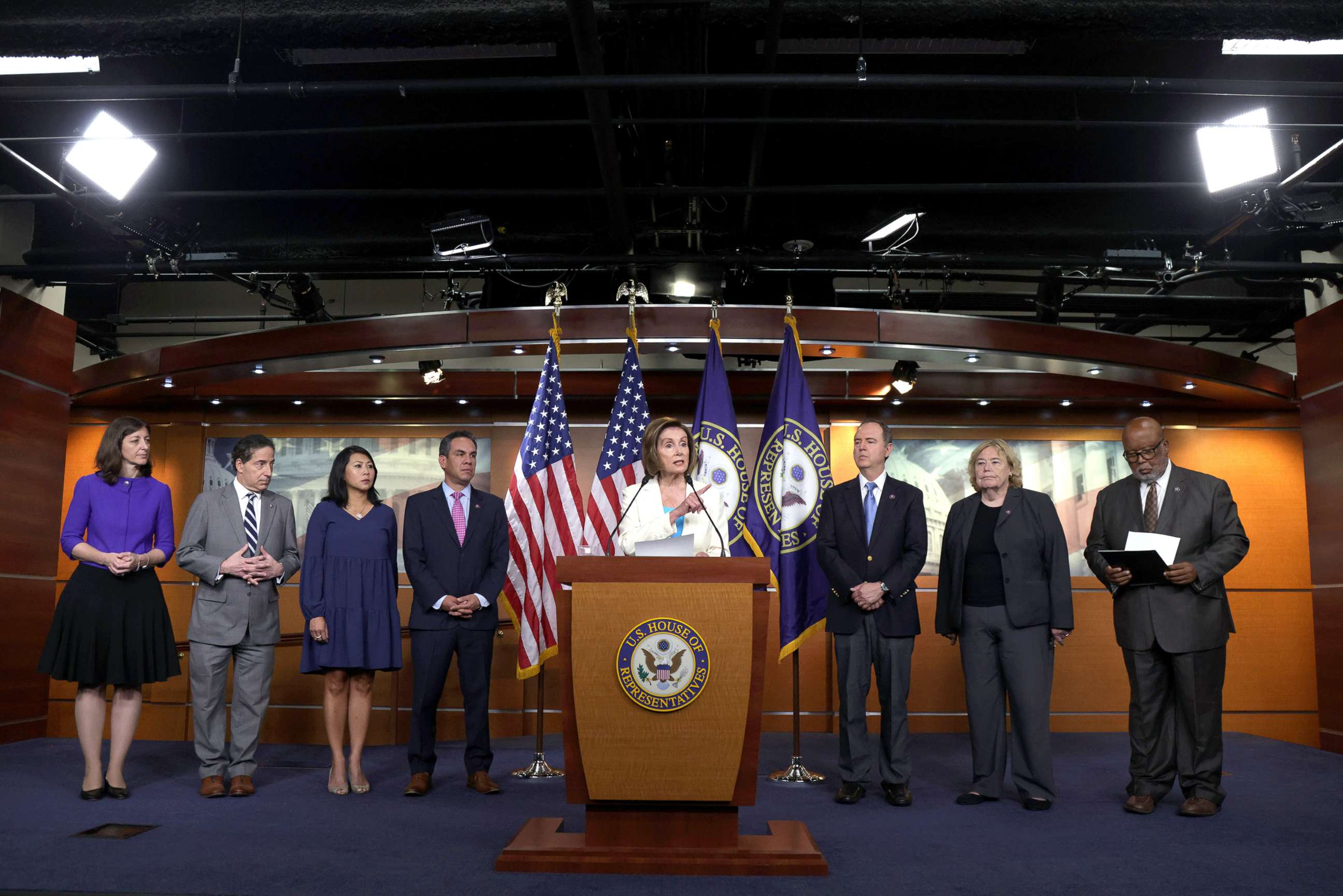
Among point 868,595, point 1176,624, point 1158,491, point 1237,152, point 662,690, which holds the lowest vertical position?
point 662,690

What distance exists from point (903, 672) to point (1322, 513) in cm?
402

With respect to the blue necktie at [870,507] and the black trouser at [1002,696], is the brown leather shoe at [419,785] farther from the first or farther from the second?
the black trouser at [1002,696]

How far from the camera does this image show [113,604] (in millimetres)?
4664

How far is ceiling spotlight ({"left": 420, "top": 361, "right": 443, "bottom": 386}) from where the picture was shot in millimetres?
7574

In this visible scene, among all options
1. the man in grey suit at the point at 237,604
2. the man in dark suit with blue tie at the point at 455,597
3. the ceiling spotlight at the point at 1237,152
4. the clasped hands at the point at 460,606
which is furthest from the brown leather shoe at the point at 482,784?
the ceiling spotlight at the point at 1237,152

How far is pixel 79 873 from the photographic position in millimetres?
3229

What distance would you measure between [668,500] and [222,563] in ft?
7.87

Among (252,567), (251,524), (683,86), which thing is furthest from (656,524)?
(251,524)

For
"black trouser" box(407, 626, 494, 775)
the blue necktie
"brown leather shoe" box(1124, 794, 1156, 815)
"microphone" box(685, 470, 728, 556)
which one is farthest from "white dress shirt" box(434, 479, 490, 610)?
"brown leather shoe" box(1124, 794, 1156, 815)

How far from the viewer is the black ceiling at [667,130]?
15.8 ft

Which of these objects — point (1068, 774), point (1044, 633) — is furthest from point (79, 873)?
point (1068, 774)

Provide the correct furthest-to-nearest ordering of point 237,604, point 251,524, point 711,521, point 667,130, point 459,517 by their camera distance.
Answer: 1. point 667,130
2. point 459,517
3. point 251,524
4. point 237,604
5. point 711,521

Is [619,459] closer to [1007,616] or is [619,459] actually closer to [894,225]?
[1007,616]

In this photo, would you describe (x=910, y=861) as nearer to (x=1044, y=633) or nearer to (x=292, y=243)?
(x=1044, y=633)
